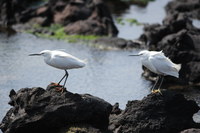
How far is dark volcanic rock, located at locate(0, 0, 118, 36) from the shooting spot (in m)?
43.0

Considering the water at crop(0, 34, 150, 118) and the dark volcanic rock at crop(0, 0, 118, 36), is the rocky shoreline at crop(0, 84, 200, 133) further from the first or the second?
the dark volcanic rock at crop(0, 0, 118, 36)

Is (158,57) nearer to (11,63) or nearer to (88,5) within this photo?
(11,63)

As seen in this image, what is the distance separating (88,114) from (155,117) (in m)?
2.44

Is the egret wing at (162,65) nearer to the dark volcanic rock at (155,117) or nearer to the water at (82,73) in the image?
→ the dark volcanic rock at (155,117)

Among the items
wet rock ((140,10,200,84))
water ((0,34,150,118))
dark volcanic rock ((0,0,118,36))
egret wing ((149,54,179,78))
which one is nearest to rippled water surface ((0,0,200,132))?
water ((0,34,150,118))

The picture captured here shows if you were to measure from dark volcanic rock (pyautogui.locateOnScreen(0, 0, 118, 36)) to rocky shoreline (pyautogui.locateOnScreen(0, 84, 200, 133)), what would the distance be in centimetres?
2438

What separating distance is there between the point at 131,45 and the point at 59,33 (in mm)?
7240

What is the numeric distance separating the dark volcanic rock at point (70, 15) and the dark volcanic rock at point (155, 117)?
2448cm

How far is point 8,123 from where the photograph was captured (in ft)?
60.1

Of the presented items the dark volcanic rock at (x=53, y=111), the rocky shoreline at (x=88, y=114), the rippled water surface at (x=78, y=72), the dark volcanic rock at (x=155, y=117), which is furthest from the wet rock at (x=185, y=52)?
the dark volcanic rock at (x=53, y=111)

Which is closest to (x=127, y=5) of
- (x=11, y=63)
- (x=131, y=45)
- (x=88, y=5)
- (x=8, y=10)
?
(x=88, y=5)

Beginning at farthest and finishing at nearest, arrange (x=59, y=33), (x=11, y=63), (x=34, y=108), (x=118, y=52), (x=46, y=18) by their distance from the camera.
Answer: (x=46, y=18), (x=59, y=33), (x=118, y=52), (x=11, y=63), (x=34, y=108)

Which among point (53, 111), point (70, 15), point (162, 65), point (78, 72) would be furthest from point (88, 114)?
point (70, 15)

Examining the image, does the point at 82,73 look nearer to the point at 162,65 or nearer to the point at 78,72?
the point at 78,72
